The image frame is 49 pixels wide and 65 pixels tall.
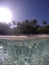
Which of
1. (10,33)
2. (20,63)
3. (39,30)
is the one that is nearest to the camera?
(20,63)

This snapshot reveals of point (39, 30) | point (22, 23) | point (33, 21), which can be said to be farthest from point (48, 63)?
point (33, 21)

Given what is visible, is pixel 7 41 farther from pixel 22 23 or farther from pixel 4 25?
pixel 22 23

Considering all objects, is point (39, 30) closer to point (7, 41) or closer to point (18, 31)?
point (18, 31)

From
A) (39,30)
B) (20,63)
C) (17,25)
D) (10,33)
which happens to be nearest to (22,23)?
(17,25)

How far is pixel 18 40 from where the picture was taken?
666 inches

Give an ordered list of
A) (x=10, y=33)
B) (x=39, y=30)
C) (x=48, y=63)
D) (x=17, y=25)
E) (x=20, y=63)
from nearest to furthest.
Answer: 1. (x=48, y=63)
2. (x=20, y=63)
3. (x=10, y=33)
4. (x=39, y=30)
5. (x=17, y=25)

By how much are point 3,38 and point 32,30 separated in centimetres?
595

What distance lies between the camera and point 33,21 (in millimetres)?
23891

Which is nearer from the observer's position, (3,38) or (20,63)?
(20,63)

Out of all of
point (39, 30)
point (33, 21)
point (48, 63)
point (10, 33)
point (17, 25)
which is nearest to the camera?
point (48, 63)

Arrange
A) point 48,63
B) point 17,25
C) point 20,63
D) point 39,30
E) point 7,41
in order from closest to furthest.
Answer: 1. point 48,63
2. point 20,63
3. point 7,41
4. point 39,30
5. point 17,25

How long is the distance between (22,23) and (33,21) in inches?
95.7

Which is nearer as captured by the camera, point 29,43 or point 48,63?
point 48,63

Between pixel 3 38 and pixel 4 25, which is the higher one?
pixel 4 25
